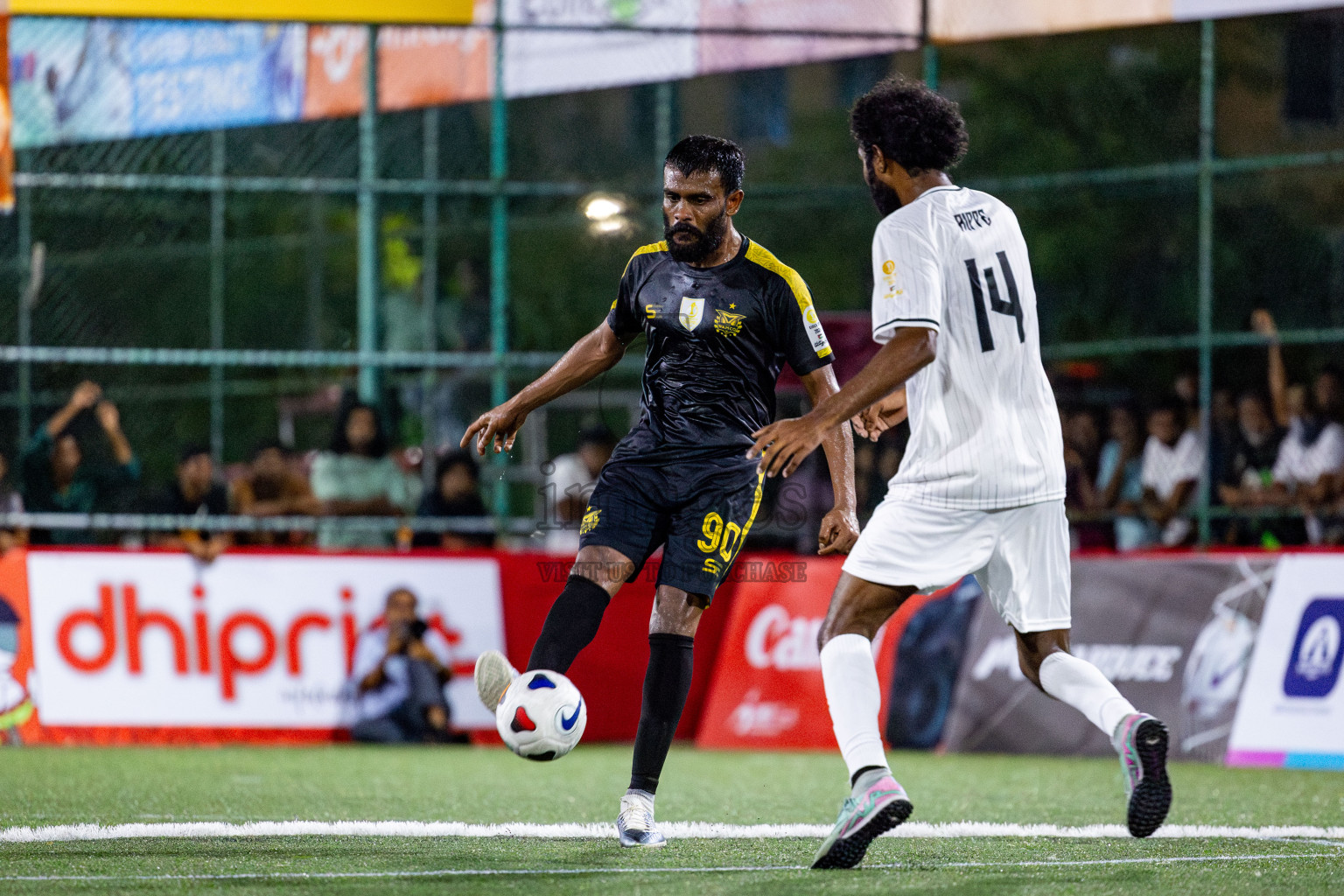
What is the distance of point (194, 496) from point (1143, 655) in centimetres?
623

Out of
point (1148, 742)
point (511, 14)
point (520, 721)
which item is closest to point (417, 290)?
point (511, 14)

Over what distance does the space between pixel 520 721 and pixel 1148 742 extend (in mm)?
1828

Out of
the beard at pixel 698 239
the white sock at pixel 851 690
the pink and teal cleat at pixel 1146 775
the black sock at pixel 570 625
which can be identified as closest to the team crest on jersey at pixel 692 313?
the beard at pixel 698 239

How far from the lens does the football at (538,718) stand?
5242 mm

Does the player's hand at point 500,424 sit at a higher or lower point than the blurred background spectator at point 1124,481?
higher

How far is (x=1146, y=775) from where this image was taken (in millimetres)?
4844

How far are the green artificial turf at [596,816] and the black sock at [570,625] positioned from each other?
61 centimetres

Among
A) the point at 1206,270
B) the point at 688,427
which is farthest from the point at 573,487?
the point at 688,427

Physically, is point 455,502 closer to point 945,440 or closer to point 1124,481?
point 1124,481

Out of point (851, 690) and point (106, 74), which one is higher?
point (106, 74)

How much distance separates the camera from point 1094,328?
13.5 metres

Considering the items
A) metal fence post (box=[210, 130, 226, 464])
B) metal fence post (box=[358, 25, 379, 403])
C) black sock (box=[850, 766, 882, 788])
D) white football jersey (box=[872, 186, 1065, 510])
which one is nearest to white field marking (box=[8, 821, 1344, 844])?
black sock (box=[850, 766, 882, 788])

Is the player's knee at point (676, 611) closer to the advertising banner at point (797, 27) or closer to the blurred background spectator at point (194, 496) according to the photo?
the blurred background spectator at point (194, 496)

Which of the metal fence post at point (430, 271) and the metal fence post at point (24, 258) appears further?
the metal fence post at point (430, 271)
